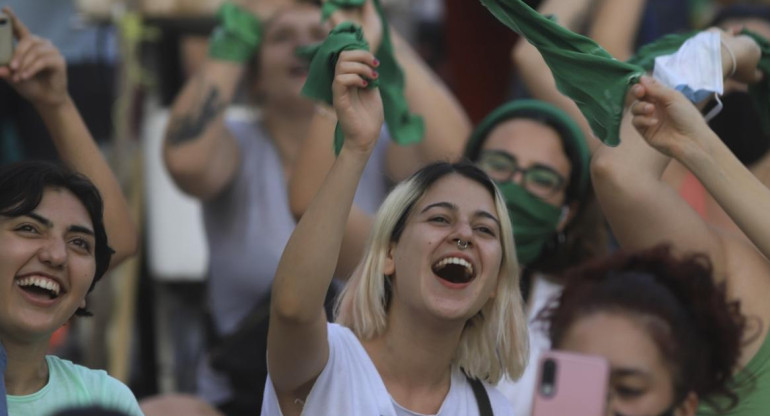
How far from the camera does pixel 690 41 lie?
3568mm

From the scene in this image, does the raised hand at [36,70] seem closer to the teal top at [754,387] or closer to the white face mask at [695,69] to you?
the white face mask at [695,69]

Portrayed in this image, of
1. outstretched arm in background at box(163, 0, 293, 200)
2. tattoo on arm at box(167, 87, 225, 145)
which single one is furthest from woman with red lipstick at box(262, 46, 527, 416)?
tattoo on arm at box(167, 87, 225, 145)

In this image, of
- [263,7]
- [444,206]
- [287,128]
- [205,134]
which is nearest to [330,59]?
[444,206]

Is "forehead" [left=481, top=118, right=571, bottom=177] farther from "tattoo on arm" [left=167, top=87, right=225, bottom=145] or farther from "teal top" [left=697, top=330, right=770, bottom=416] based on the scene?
"teal top" [left=697, top=330, right=770, bottom=416]

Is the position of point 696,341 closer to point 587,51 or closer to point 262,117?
point 587,51

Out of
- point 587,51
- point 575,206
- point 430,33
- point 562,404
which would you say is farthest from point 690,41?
point 430,33

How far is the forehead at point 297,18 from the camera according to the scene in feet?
16.0

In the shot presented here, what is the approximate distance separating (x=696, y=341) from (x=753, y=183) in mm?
575

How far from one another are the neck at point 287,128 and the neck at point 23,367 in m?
1.84

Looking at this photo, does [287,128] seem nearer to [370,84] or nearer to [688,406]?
[370,84]

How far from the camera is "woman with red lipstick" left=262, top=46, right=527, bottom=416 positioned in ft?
9.64

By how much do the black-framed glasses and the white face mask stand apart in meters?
0.83

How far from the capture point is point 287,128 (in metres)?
4.87

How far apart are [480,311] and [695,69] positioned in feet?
2.53
